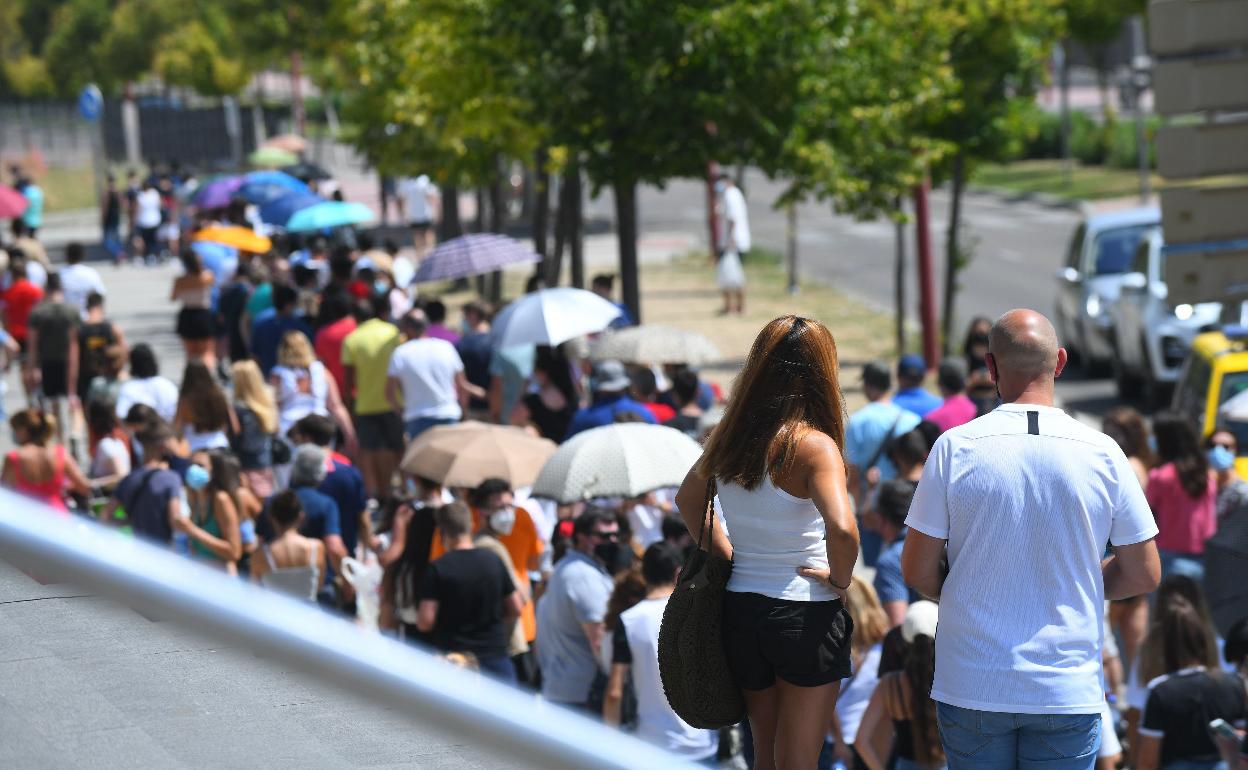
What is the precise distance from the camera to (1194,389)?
12.2 m

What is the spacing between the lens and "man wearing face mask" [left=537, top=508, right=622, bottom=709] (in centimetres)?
757

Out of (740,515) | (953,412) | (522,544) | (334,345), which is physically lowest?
(522,544)

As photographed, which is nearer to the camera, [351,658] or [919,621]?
[351,658]

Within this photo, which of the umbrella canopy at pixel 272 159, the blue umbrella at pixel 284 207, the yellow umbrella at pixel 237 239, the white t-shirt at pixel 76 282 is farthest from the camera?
the umbrella canopy at pixel 272 159

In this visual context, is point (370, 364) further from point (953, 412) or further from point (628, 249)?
point (953, 412)

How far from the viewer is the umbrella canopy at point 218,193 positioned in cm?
2544

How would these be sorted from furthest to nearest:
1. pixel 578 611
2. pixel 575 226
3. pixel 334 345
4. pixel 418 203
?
pixel 418 203 → pixel 575 226 → pixel 334 345 → pixel 578 611

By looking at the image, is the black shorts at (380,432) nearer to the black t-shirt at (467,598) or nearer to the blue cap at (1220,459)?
the black t-shirt at (467,598)

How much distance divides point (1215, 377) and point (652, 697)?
632 cm

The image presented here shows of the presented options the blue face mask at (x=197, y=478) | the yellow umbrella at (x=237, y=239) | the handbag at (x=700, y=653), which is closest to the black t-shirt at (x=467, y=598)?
the blue face mask at (x=197, y=478)

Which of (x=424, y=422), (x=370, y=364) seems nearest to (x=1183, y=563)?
(x=424, y=422)

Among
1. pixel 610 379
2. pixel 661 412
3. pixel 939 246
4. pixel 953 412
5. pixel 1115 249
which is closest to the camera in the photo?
pixel 953 412

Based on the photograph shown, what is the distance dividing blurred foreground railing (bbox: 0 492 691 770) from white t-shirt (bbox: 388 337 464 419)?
10128mm

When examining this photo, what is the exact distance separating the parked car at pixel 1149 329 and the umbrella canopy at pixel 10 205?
14.4 meters
